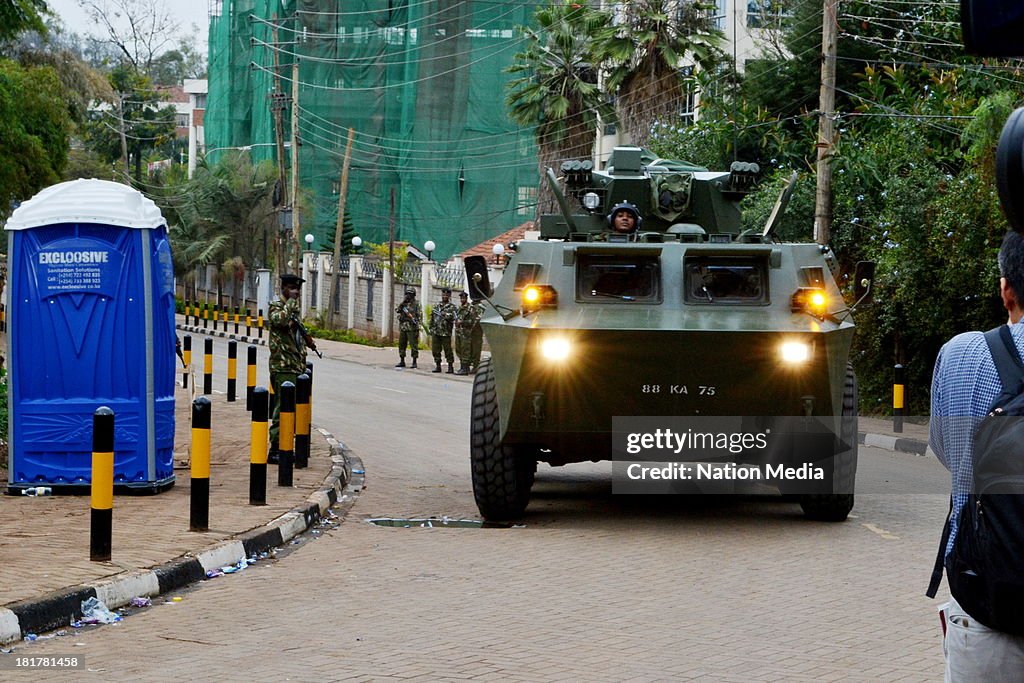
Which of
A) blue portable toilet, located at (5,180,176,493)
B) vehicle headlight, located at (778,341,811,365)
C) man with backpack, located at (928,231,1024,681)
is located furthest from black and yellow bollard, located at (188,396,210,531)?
man with backpack, located at (928,231,1024,681)

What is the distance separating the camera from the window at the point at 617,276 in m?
10.7

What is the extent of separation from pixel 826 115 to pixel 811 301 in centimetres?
1149

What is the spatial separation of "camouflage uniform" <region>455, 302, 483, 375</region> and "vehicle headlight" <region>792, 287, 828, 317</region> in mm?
21361

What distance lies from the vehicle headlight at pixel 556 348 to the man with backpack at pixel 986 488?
6.42 meters

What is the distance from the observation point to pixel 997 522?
3.39m

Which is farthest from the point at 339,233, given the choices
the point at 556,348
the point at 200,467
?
the point at 200,467

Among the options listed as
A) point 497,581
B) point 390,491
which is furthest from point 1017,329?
point 390,491

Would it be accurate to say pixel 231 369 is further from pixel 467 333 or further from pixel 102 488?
pixel 102 488

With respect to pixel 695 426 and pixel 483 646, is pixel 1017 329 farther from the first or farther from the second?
pixel 695 426

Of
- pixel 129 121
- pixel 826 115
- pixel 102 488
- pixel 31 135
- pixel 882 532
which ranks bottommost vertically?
pixel 882 532

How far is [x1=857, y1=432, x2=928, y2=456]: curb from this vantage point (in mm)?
17859

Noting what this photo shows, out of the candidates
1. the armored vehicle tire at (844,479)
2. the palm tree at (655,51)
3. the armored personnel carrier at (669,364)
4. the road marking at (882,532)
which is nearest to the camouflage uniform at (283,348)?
the armored personnel carrier at (669,364)

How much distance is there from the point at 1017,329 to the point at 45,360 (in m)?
8.86

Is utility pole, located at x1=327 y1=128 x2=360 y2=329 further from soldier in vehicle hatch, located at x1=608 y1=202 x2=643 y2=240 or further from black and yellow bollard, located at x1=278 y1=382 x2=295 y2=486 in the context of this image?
soldier in vehicle hatch, located at x1=608 y1=202 x2=643 y2=240
